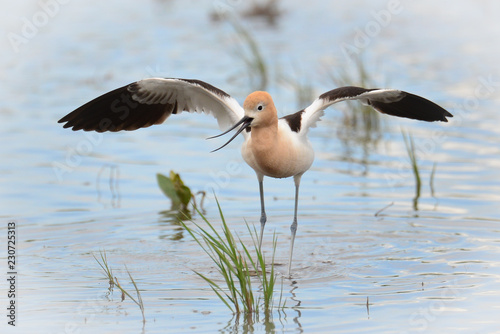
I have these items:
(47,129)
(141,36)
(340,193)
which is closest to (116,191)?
(340,193)

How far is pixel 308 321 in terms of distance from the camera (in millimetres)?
5531

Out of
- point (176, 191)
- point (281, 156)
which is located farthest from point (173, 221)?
point (281, 156)

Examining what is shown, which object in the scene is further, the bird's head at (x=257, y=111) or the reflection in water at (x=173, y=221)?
the reflection in water at (x=173, y=221)

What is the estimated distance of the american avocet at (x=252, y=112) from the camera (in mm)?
6469

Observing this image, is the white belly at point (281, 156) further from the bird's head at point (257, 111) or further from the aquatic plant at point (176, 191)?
the aquatic plant at point (176, 191)

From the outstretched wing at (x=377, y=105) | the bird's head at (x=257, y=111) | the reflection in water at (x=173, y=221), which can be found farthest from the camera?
the reflection in water at (x=173, y=221)

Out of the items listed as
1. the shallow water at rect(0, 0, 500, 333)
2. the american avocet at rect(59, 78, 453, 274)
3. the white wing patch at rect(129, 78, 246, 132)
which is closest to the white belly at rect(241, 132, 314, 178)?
the american avocet at rect(59, 78, 453, 274)

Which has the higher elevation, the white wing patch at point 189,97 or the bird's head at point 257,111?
the white wing patch at point 189,97

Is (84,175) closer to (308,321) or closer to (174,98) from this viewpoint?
(174,98)

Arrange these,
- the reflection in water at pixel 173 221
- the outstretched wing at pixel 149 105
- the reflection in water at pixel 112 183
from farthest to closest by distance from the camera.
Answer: the reflection in water at pixel 112 183, the reflection in water at pixel 173 221, the outstretched wing at pixel 149 105

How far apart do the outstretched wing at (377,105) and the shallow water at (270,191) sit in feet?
3.59

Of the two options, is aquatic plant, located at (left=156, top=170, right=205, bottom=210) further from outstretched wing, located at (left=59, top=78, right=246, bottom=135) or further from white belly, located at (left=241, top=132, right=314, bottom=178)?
white belly, located at (left=241, top=132, right=314, bottom=178)

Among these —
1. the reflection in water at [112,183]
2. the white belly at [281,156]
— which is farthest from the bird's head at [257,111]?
the reflection in water at [112,183]

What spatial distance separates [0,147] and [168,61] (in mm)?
6014
